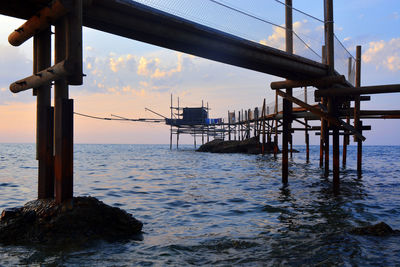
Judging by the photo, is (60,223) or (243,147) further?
(243,147)

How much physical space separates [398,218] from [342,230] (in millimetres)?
2083

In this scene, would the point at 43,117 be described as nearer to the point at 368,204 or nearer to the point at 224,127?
the point at 368,204

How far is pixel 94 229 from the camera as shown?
557 cm

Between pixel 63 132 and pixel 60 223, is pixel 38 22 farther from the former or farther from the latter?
pixel 60 223

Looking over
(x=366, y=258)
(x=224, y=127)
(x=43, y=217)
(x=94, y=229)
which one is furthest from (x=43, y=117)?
(x=224, y=127)

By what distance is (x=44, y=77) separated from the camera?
5555 mm

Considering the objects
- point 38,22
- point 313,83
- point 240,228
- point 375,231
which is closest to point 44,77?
point 38,22

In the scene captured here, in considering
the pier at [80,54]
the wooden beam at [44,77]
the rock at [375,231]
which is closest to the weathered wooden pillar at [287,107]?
the pier at [80,54]

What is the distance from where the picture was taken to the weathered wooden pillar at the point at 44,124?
19.7 feet

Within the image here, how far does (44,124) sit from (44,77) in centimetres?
95

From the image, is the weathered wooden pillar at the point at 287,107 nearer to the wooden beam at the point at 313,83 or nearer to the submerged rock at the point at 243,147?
the wooden beam at the point at 313,83

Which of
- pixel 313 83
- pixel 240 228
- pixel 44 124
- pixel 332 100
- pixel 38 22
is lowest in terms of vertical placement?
pixel 240 228

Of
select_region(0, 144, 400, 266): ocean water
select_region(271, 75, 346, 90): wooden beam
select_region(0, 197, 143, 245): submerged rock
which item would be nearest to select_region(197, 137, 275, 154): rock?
select_region(271, 75, 346, 90): wooden beam

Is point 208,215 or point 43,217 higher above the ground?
point 43,217
